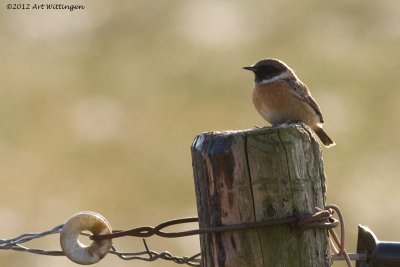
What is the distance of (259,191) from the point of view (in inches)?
191

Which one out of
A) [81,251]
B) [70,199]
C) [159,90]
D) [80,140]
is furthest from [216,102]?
[81,251]

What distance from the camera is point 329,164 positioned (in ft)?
55.6

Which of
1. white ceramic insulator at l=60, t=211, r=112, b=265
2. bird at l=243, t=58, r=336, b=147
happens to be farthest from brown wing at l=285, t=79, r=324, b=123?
white ceramic insulator at l=60, t=211, r=112, b=265

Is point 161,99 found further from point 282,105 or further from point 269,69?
point 282,105

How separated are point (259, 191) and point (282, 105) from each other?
148 inches

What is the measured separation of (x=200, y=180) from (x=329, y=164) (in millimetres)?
12150

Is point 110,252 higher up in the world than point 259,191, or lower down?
lower down

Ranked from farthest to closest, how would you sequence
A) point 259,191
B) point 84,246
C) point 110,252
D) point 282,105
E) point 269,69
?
1. point 269,69
2. point 282,105
3. point 110,252
4. point 84,246
5. point 259,191

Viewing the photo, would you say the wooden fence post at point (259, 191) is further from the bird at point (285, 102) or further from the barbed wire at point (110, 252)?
the bird at point (285, 102)

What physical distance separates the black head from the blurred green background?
397 cm

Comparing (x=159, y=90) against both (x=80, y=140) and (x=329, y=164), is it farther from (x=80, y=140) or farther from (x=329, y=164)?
(x=329, y=164)

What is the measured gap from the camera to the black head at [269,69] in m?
8.92

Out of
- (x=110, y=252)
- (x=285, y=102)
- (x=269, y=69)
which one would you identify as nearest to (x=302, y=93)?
(x=285, y=102)

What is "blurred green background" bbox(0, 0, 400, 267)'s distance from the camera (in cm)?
1522
